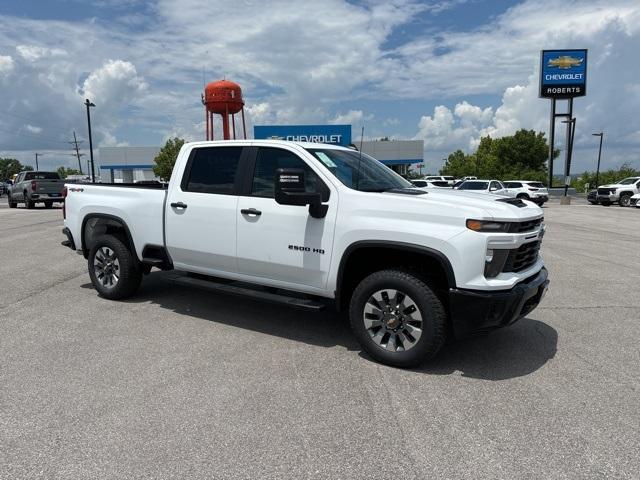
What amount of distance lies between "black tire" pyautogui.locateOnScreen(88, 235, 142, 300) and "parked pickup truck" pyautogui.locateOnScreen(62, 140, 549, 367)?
0.19m

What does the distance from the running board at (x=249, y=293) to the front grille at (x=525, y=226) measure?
5.80 feet

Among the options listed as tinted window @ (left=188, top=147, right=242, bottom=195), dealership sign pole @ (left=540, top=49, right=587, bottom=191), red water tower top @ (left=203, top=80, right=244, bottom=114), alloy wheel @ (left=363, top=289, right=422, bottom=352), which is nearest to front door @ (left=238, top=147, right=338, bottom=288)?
tinted window @ (left=188, top=147, right=242, bottom=195)

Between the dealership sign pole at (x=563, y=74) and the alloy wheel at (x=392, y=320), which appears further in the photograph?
the dealership sign pole at (x=563, y=74)

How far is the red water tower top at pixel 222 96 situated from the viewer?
23.4m

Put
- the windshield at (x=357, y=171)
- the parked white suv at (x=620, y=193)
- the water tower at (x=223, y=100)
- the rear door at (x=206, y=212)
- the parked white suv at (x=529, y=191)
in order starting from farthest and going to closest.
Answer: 1. the parked white suv at (x=529, y=191)
2. the parked white suv at (x=620, y=193)
3. the water tower at (x=223, y=100)
4. the rear door at (x=206, y=212)
5. the windshield at (x=357, y=171)

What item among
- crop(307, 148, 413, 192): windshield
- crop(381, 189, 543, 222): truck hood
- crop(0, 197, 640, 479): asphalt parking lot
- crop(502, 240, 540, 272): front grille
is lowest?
crop(0, 197, 640, 479): asphalt parking lot

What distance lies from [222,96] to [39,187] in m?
10.2

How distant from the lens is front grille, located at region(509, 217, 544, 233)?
13.0ft

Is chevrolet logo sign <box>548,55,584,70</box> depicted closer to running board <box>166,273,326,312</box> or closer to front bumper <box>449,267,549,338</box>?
running board <box>166,273,326,312</box>

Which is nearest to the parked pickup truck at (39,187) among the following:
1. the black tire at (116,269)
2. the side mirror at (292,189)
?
the black tire at (116,269)

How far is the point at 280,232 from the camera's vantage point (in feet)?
15.6

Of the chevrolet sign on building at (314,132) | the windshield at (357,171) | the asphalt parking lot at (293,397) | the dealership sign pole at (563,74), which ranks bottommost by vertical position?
the asphalt parking lot at (293,397)

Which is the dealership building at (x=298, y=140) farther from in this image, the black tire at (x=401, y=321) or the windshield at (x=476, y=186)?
the black tire at (x=401, y=321)

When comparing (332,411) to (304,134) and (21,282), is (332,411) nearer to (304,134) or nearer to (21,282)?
(21,282)
